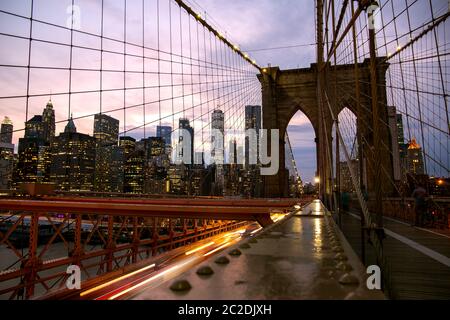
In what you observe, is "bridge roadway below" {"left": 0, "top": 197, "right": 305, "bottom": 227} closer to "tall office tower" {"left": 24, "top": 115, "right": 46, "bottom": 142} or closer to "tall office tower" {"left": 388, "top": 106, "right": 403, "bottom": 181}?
"tall office tower" {"left": 24, "top": 115, "right": 46, "bottom": 142}

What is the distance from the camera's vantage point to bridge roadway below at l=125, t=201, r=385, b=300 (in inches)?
31.0

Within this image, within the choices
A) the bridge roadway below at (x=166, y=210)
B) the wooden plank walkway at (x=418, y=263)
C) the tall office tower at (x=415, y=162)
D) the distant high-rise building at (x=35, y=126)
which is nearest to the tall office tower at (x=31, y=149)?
the distant high-rise building at (x=35, y=126)

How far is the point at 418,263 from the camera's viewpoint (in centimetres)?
388

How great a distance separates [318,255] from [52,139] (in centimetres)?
1795

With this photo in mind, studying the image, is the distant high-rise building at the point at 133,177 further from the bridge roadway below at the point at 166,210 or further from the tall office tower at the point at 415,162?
the bridge roadway below at the point at 166,210

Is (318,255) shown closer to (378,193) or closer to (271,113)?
(378,193)

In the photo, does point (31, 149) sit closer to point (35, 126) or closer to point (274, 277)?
point (35, 126)

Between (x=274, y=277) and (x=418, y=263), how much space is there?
13.0ft

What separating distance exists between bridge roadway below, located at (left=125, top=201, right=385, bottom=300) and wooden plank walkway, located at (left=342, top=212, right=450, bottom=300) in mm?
1222

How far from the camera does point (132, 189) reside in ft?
145

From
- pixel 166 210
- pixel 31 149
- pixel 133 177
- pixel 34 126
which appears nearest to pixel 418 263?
pixel 166 210

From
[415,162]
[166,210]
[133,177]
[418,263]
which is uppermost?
[415,162]

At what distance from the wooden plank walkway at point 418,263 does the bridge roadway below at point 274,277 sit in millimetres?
1222

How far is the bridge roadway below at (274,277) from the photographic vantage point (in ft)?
2.59
